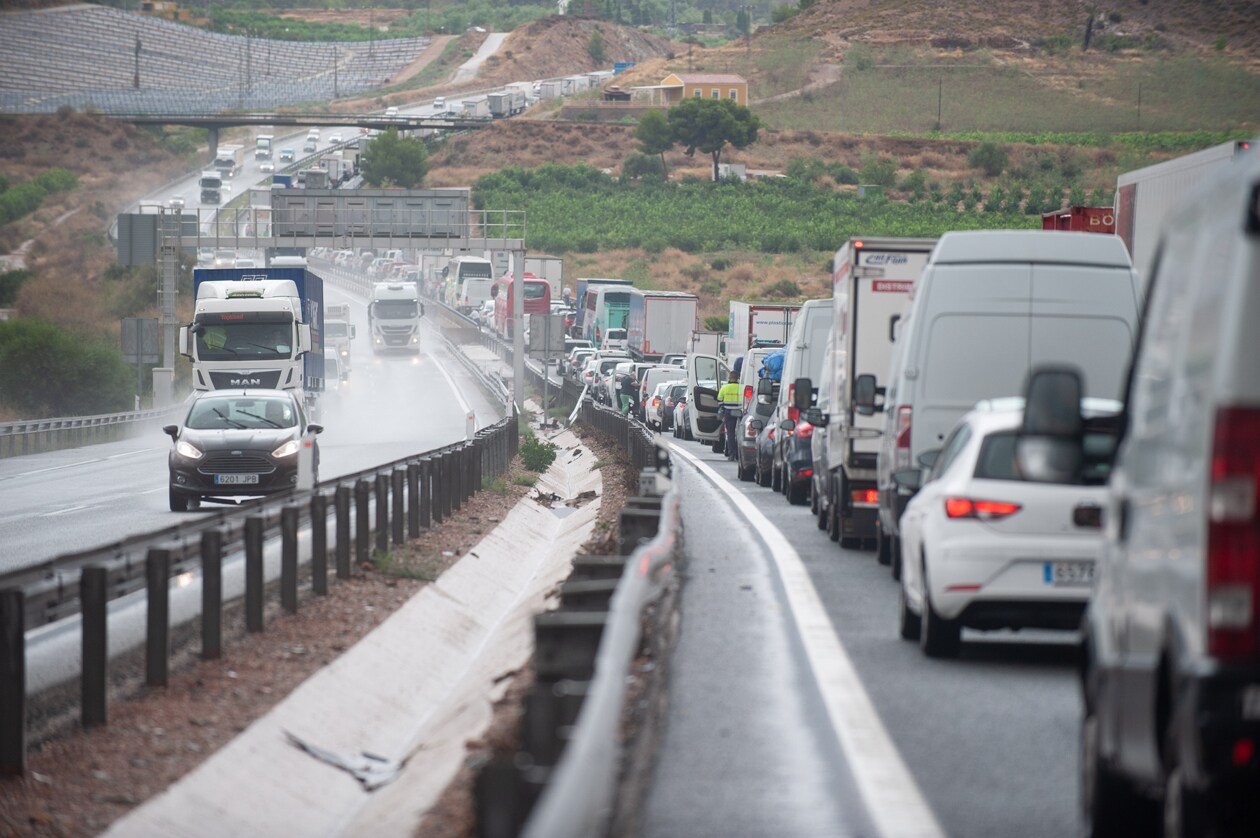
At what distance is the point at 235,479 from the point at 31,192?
119 m

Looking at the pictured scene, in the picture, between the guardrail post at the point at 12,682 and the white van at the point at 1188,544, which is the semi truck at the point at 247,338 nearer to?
the guardrail post at the point at 12,682

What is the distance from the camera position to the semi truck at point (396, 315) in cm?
8500

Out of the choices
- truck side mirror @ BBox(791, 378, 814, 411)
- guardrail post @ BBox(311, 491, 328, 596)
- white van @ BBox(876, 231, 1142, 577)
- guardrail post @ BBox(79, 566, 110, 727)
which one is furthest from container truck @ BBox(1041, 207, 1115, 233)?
guardrail post @ BBox(79, 566, 110, 727)

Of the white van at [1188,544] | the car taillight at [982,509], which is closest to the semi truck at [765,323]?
the car taillight at [982,509]

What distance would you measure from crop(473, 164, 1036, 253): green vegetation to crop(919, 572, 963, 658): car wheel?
108494 mm

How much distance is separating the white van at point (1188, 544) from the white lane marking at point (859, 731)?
781mm

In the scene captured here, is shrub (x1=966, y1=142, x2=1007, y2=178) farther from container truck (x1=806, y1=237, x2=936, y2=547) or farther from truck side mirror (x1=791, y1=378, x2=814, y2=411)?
container truck (x1=806, y1=237, x2=936, y2=547)

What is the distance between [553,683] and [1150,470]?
10.5ft

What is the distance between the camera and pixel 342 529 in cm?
1694

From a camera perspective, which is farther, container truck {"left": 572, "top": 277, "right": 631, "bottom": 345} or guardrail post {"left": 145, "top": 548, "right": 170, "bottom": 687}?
container truck {"left": 572, "top": 277, "right": 631, "bottom": 345}

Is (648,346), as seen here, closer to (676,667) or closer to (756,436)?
(756,436)

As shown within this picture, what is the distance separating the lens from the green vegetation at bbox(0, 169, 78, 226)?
13138 centimetres

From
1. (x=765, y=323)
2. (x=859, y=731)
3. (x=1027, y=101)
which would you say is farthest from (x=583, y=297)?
(x=1027, y=101)

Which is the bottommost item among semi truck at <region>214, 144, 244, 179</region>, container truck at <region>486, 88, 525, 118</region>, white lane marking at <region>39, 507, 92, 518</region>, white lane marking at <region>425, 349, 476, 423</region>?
white lane marking at <region>425, 349, 476, 423</region>
